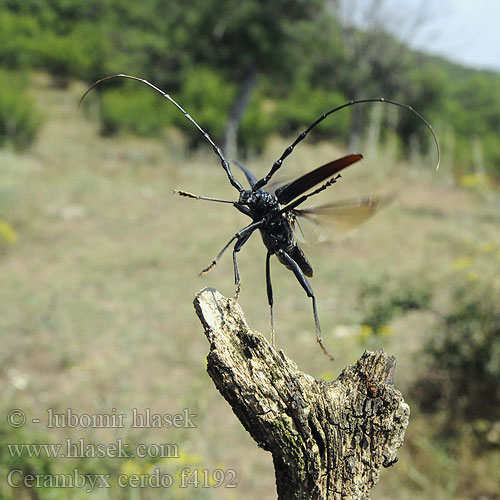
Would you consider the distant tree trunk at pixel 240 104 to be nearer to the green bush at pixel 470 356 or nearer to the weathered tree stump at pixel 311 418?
the green bush at pixel 470 356

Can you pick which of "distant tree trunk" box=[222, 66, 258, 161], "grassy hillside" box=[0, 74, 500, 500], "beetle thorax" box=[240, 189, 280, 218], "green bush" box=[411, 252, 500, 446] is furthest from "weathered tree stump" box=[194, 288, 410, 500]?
"distant tree trunk" box=[222, 66, 258, 161]

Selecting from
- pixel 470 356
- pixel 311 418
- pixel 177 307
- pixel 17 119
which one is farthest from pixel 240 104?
pixel 311 418

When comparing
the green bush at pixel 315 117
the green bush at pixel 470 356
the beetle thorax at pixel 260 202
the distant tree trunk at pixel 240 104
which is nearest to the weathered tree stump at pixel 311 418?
the beetle thorax at pixel 260 202

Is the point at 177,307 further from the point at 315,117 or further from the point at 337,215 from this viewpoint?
the point at 315,117

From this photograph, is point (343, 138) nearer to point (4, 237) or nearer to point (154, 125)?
point (154, 125)

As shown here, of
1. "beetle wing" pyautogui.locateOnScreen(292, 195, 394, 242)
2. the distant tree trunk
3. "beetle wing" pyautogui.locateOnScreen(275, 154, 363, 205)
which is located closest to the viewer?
"beetle wing" pyautogui.locateOnScreen(275, 154, 363, 205)

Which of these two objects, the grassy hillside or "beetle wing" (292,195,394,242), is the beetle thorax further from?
the grassy hillside

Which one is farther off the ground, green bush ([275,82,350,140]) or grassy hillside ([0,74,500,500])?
green bush ([275,82,350,140])

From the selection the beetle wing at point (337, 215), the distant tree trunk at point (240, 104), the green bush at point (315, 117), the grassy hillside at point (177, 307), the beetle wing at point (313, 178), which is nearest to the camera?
the beetle wing at point (313, 178)
